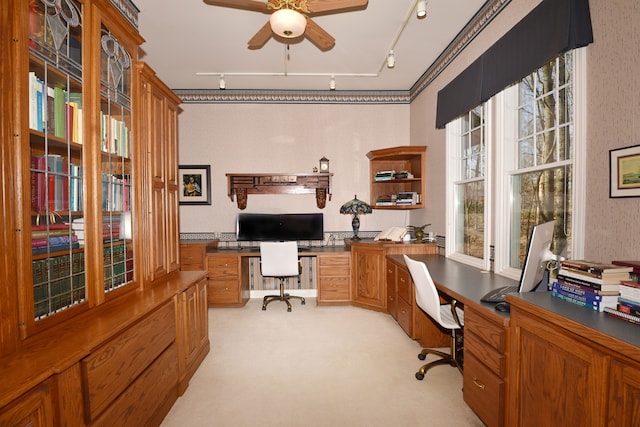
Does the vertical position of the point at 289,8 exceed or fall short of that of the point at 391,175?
it exceeds it

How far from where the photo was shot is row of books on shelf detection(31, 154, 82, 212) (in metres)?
1.43

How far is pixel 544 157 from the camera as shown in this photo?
243cm

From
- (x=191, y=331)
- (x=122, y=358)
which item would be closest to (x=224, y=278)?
(x=191, y=331)

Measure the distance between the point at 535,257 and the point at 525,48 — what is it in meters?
1.53

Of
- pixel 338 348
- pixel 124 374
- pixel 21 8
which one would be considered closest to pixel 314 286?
pixel 338 348

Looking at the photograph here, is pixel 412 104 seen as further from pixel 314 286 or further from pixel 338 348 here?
pixel 338 348

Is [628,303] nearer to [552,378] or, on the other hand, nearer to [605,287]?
[605,287]

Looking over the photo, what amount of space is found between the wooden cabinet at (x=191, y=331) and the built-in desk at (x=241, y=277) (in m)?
1.44

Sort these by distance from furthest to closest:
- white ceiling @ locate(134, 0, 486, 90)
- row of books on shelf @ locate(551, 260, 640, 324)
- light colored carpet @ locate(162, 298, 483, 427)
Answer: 1. white ceiling @ locate(134, 0, 486, 90)
2. light colored carpet @ locate(162, 298, 483, 427)
3. row of books on shelf @ locate(551, 260, 640, 324)

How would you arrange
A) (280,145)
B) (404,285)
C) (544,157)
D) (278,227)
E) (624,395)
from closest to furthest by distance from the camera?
(624,395) < (544,157) < (404,285) < (278,227) < (280,145)

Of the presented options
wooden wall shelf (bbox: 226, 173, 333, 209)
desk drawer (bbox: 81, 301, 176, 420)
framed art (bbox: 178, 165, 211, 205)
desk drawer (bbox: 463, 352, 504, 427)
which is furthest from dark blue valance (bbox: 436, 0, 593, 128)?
framed art (bbox: 178, 165, 211, 205)

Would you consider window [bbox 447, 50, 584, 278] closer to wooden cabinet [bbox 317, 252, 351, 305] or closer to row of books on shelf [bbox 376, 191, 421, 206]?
row of books on shelf [bbox 376, 191, 421, 206]

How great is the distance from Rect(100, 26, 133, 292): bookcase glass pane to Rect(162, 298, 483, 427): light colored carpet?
3.66ft

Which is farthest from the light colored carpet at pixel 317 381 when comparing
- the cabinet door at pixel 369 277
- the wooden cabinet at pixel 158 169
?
the wooden cabinet at pixel 158 169
